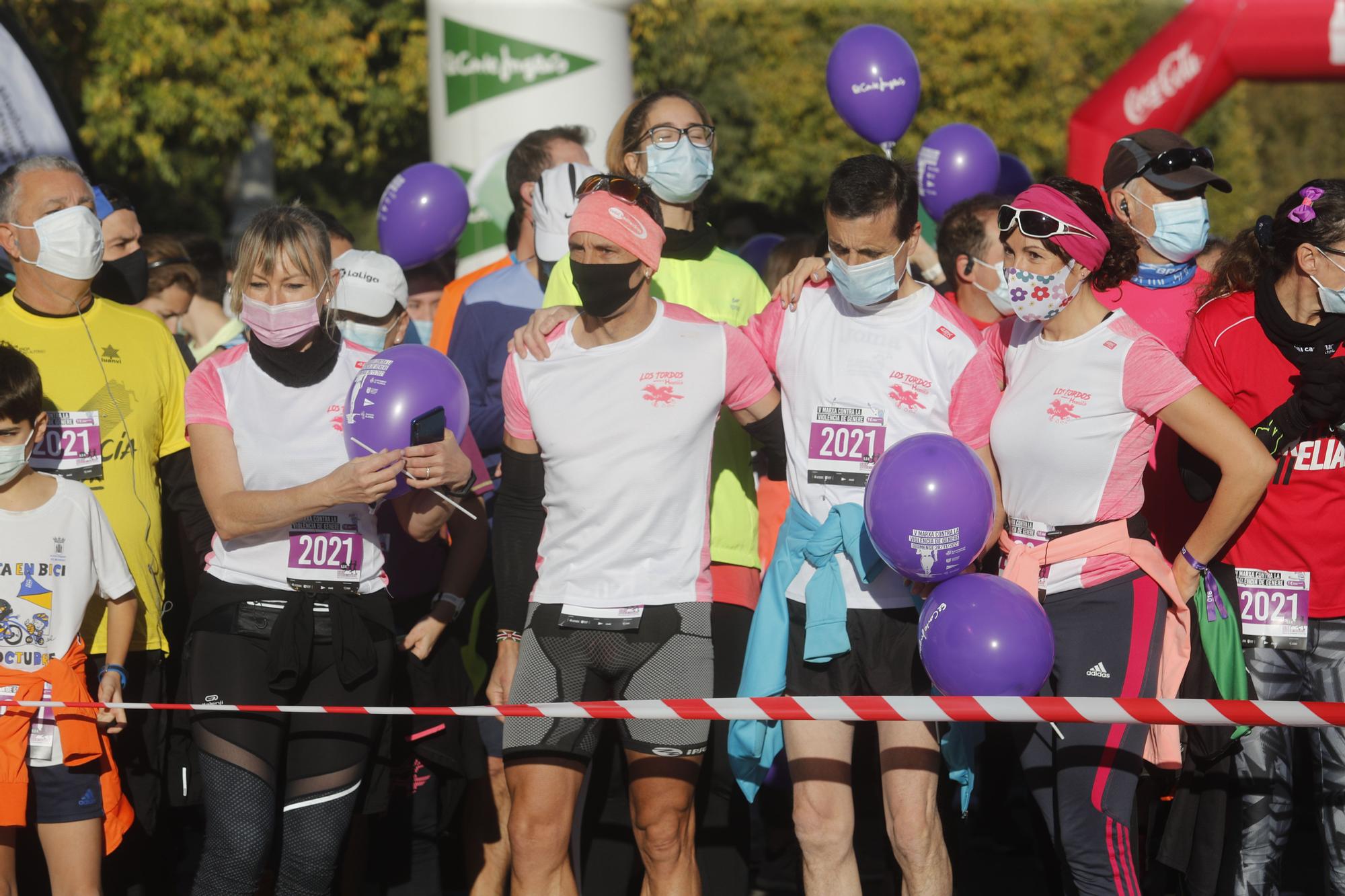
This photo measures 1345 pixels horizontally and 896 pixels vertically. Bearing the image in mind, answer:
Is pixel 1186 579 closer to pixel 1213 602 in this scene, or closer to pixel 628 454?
pixel 1213 602

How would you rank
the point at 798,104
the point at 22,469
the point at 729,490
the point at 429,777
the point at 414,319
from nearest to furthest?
the point at 22,469, the point at 729,490, the point at 429,777, the point at 414,319, the point at 798,104

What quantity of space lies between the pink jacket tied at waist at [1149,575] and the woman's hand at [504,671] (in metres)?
1.52

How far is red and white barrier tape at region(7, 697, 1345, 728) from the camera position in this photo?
4.05 m

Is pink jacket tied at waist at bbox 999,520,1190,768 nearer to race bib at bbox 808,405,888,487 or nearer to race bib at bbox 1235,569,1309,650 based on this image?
race bib at bbox 1235,569,1309,650

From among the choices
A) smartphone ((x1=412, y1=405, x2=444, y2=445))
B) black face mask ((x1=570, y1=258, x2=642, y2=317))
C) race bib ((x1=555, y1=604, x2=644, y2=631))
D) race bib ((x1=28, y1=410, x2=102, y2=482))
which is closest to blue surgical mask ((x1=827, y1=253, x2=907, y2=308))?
black face mask ((x1=570, y1=258, x2=642, y2=317))

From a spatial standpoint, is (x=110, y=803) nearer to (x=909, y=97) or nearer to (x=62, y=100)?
(x=62, y=100)

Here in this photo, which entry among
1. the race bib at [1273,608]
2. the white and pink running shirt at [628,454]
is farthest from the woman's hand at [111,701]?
the race bib at [1273,608]

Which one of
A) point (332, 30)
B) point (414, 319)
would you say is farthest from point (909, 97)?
point (332, 30)

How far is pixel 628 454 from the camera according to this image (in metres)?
4.31

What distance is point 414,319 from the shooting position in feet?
Result: 24.0

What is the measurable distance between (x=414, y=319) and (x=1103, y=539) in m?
4.04

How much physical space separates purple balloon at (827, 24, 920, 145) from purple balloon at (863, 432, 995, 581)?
3578 mm

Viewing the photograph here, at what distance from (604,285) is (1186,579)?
6.18ft

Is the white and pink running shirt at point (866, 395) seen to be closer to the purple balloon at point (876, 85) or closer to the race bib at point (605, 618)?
the race bib at point (605, 618)
